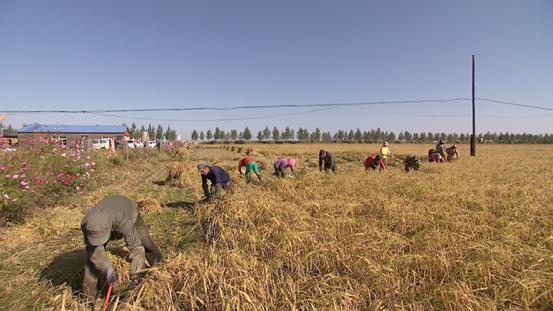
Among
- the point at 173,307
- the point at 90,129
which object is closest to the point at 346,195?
the point at 173,307

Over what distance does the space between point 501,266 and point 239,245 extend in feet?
8.88

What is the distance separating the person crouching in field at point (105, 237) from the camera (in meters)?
2.56

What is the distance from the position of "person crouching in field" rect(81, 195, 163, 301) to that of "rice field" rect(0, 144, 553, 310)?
0.63 feet

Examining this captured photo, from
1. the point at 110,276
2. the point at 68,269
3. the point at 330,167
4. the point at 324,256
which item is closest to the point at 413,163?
the point at 330,167

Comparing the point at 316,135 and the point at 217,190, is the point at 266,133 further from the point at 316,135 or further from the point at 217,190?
the point at 217,190

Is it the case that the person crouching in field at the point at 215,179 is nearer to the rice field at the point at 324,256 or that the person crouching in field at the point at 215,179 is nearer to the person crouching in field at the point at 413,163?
the rice field at the point at 324,256

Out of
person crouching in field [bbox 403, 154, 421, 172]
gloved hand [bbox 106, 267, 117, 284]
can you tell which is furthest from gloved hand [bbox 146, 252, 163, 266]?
person crouching in field [bbox 403, 154, 421, 172]

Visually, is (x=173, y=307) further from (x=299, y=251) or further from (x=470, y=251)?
(x=470, y=251)

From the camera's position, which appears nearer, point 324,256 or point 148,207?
point 324,256

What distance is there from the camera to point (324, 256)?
287cm

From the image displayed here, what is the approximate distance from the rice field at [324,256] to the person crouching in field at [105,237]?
19 centimetres

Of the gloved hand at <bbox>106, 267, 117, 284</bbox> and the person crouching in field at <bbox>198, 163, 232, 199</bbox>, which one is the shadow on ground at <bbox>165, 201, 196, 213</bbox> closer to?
the person crouching in field at <bbox>198, 163, 232, 199</bbox>

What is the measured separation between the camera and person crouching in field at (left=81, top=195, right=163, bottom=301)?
2.56 metres

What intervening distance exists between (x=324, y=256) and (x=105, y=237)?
2.16m
